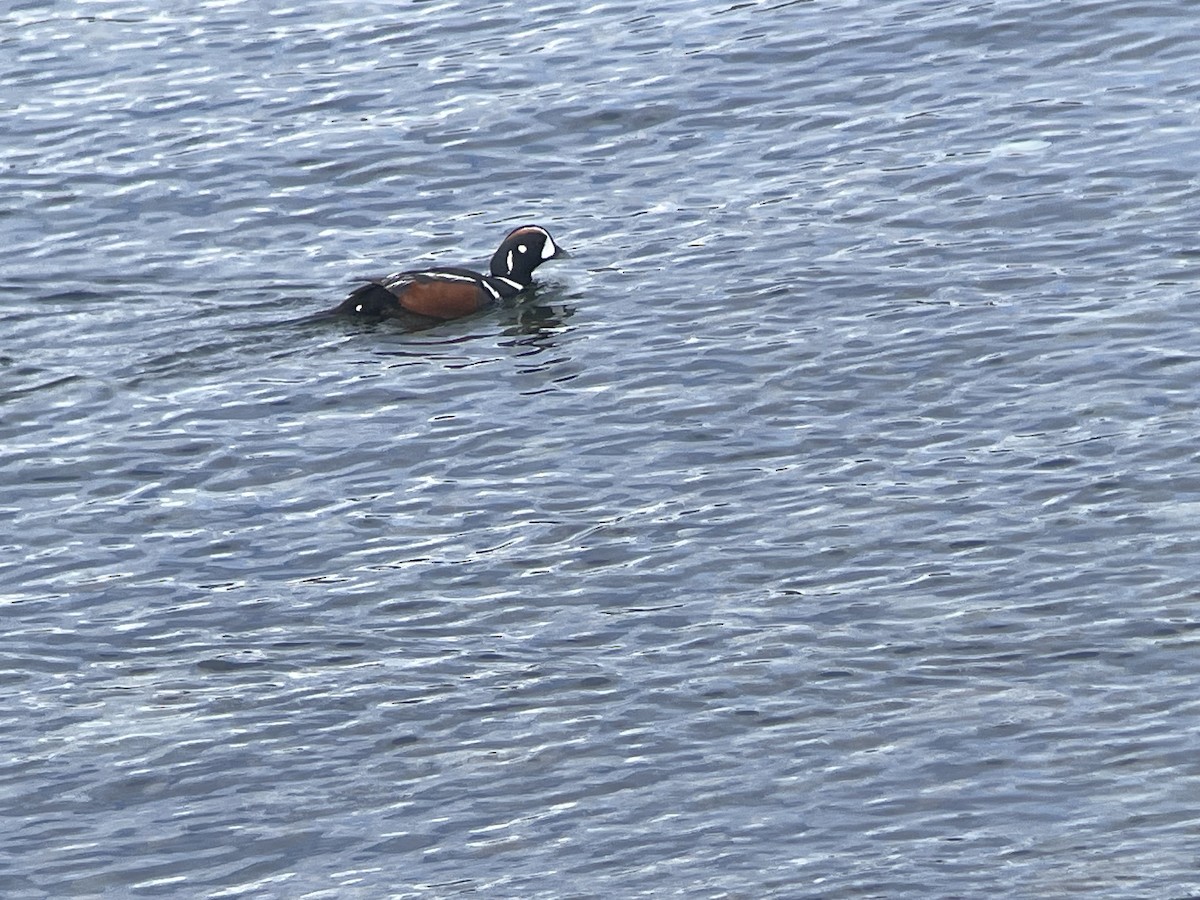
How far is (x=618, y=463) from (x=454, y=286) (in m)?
3.62

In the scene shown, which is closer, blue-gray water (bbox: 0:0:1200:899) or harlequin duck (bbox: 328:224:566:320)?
blue-gray water (bbox: 0:0:1200:899)

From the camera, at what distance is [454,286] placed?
58.4 ft

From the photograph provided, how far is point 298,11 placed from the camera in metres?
25.3

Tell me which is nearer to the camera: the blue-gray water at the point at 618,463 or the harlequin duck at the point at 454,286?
the blue-gray water at the point at 618,463

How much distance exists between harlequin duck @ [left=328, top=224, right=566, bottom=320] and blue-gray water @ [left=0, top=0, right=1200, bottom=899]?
8.1 inches

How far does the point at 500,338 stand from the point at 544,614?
543 cm

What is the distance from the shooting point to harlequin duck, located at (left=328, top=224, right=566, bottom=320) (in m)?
17.4

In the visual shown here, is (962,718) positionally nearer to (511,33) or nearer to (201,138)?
(201,138)

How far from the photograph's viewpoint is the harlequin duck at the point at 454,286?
17422mm

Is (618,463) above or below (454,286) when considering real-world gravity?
below

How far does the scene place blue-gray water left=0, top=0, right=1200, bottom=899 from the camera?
35.1 ft

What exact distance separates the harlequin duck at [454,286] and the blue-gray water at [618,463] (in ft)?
0.67

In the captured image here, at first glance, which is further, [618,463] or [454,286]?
[454,286]

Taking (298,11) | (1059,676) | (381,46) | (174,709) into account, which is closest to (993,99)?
(381,46)
